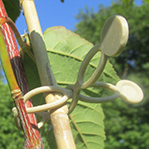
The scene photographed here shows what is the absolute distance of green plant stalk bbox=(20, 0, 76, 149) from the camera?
0.29 meters

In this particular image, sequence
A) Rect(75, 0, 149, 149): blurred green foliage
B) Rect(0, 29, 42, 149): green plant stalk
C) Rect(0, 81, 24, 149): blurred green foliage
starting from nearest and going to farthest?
Rect(0, 29, 42, 149): green plant stalk → Rect(0, 81, 24, 149): blurred green foliage → Rect(75, 0, 149, 149): blurred green foliage

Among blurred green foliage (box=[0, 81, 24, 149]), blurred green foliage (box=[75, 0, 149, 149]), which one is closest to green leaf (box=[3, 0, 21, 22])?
blurred green foliage (box=[0, 81, 24, 149])

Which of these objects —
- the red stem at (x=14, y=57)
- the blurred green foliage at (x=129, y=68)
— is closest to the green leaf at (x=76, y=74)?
the red stem at (x=14, y=57)

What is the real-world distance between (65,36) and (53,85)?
0.60 feet

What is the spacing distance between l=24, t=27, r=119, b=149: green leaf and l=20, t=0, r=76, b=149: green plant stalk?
0.09 m

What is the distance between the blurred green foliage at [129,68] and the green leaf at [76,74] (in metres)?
8.87

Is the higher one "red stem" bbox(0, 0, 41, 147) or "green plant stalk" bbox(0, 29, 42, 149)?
"red stem" bbox(0, 0, 41, 147)

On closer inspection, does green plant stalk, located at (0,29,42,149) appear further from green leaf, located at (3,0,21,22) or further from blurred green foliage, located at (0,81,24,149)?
blurred green foliage, located at (0,81,24,149)

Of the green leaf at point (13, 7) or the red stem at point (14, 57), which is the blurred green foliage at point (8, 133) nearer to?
the green leaf at point (13, 7)

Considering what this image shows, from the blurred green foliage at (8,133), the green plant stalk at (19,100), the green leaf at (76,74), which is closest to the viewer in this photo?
the green plant stalk at (19,100)

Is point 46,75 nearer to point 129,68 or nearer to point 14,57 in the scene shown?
point 14,57

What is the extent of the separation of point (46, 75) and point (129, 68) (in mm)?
15187

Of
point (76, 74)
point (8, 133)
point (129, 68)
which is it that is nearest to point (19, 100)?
point (76, 74)

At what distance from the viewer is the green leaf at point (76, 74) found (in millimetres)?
455
